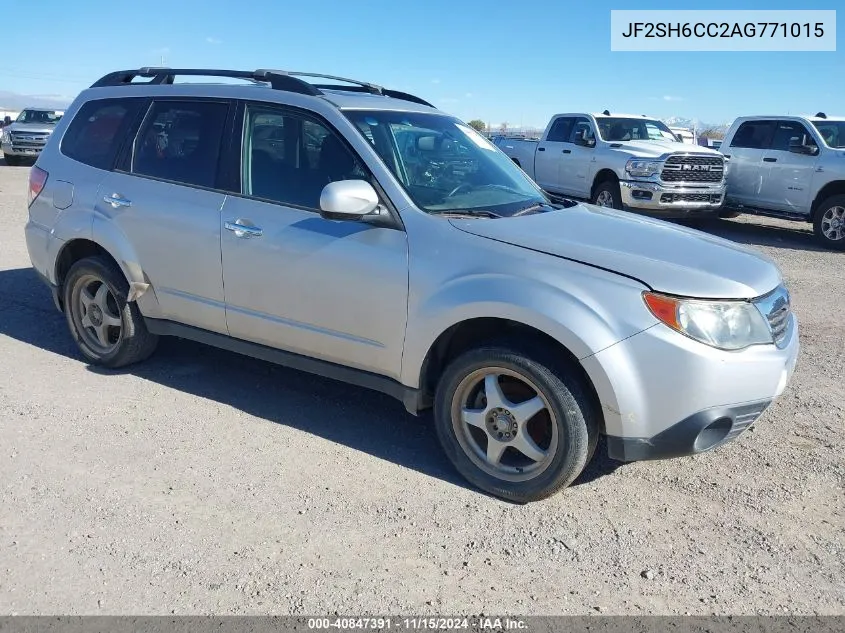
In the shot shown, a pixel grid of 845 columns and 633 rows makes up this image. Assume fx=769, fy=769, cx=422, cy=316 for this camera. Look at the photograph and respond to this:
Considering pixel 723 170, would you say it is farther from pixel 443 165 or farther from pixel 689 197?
pixel 443 165

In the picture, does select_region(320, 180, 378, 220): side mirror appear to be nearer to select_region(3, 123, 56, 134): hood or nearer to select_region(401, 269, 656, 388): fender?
select_region(401, 269, 656, 388): fender

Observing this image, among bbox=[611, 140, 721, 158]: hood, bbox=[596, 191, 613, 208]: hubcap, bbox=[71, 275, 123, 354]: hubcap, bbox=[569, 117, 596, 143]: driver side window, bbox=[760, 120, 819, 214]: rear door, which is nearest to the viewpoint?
bbox=[71, 275, 123, 354]: hubcap

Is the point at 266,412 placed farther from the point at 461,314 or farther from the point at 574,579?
the point at 574,579

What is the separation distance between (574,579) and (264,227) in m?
2.45

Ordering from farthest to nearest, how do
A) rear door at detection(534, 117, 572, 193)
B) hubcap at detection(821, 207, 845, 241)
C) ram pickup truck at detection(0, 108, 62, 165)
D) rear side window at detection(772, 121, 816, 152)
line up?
ram pickup truck at detection(0, 108, 62, 165) < rear door at detection(534, 117, 572, 193) < rear side window at detection(772, 121, 816, 152) < hubcap at detection(821, 207, 845, 241)

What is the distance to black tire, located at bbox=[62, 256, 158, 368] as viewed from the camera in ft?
16.6

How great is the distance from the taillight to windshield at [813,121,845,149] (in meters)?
11.5

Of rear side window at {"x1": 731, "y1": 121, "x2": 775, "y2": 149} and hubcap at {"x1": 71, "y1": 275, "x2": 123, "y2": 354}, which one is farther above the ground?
rear side window at {"x1": 731, "y1": 121, "x2": 775, "y2": 149}

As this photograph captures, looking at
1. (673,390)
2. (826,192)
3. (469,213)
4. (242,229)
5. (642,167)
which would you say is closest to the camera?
(673,390)

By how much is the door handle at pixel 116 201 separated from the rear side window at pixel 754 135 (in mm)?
11398

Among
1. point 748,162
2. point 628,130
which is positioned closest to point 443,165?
point 748,162

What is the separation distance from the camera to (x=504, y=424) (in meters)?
3.67

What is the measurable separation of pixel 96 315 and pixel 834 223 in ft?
35.6

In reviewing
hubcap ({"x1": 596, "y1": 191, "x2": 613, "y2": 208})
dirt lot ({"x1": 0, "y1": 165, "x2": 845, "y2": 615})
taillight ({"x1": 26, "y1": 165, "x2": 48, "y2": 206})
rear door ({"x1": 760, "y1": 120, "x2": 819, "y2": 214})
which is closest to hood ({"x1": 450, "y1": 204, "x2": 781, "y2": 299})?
dirt lot ({"x1": 0, "y1": 165, "x2": 845, "y2": 615})
